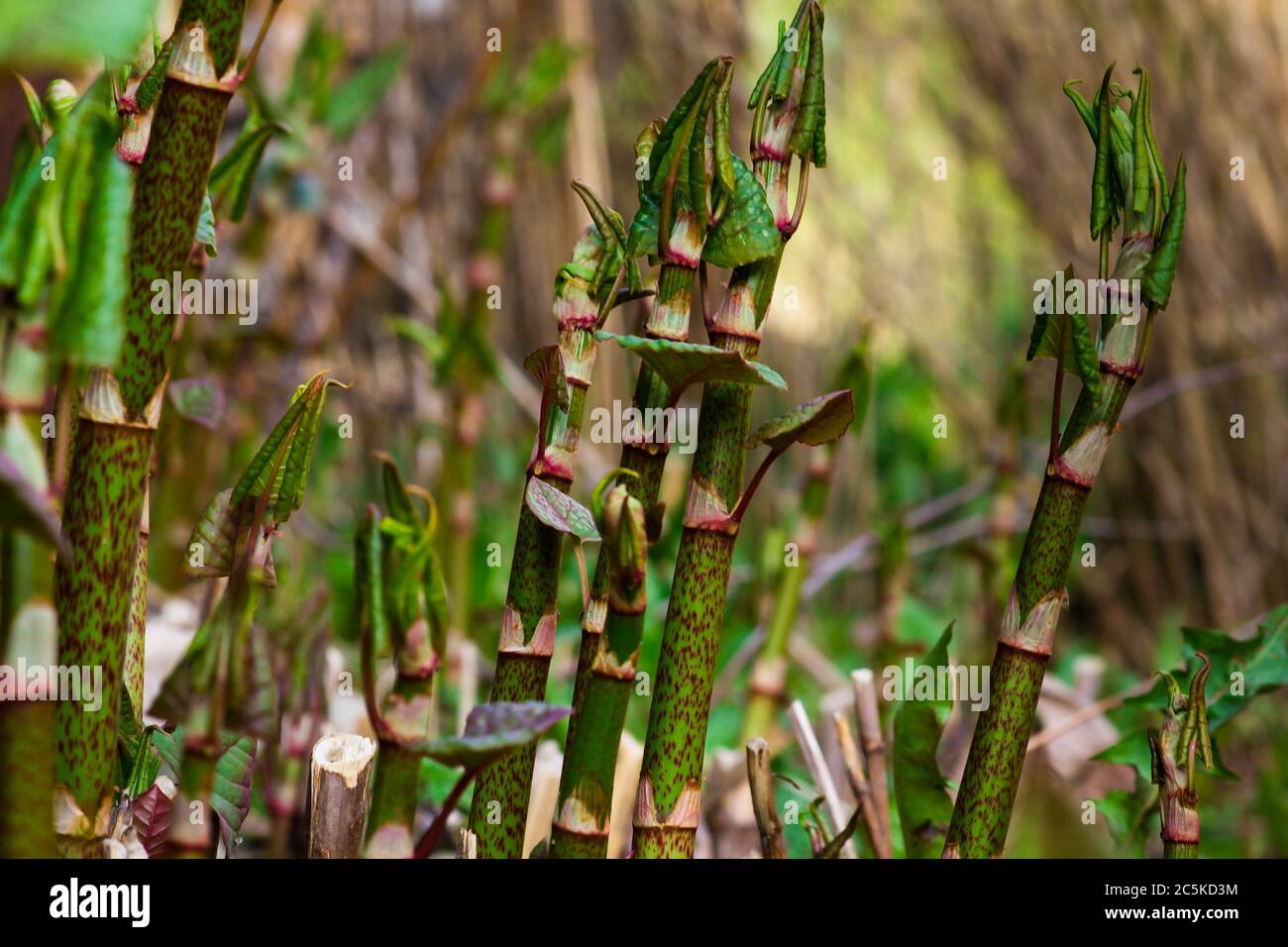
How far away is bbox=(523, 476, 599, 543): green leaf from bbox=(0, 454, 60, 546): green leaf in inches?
6.8

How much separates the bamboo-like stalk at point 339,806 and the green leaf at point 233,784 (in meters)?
0.03

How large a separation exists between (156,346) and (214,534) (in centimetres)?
8

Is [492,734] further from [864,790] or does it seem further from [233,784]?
[864,790]

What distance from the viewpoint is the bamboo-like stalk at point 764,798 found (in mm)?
553

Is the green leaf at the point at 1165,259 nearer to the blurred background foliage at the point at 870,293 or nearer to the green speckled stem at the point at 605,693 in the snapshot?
the green speckled stem at the point at 605,693

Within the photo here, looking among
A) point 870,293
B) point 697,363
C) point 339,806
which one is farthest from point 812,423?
point 870,293

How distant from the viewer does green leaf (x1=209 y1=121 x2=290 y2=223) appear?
0.58 m

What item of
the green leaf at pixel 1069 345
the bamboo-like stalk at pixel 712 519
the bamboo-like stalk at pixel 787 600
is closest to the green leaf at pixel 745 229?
the bamboo-like stalk at pixel 712 519

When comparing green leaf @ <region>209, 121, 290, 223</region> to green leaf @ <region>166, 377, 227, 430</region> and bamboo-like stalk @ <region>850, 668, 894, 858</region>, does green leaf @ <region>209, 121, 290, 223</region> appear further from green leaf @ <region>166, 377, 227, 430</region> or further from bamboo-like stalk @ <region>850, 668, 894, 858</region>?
bamboo-like stalk @ <region>850, 668, 894, 858</region>

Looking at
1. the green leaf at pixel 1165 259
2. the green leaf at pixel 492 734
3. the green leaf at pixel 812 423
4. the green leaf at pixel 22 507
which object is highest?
the green leaf at pixel 1165 259

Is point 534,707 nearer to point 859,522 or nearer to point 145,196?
point 145,196

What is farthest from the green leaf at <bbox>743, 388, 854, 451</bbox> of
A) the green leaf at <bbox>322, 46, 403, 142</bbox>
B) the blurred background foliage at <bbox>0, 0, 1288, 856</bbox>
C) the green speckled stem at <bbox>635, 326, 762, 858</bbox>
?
the green leaf at <bbox>322, 46, 403, 142</bbox>

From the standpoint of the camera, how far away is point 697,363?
42 cm

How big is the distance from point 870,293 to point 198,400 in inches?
59.3
